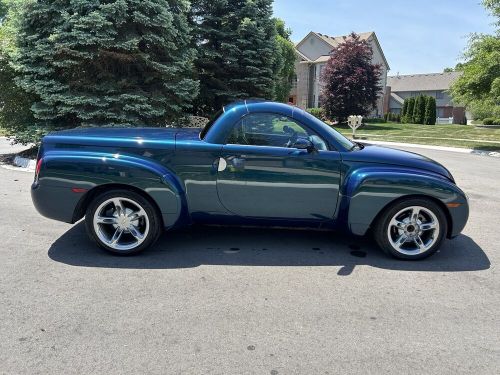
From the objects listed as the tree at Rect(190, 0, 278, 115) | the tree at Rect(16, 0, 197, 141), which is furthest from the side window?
the tree at Rect(190, 0, 278, 115)

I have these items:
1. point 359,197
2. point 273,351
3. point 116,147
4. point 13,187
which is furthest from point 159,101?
point 273,351

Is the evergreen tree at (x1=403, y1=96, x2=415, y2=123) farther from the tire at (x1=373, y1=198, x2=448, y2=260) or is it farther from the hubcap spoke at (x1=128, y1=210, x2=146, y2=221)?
the hubcap spoke at (x1=128, y1=210, x2=146, y2=221)

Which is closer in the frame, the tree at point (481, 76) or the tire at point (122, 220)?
the tire at point (122, 220)

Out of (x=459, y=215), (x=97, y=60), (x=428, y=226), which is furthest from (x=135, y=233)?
(x=97, y=60)

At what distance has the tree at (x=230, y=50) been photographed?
1317cm

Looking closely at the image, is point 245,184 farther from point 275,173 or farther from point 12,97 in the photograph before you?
point 12,97

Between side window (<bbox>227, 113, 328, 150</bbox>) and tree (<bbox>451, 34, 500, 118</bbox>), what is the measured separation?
43.4 feet

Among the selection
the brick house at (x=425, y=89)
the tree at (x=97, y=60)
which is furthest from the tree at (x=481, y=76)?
the brick house at (x=425, y=89)

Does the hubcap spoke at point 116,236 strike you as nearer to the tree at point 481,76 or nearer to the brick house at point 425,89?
the tree at point 481,76

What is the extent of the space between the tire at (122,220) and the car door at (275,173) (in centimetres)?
78

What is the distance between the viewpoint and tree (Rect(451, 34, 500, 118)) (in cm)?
1480

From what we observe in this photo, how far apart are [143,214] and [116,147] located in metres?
0.74

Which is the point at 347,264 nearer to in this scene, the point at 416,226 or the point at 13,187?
the point at 416,226

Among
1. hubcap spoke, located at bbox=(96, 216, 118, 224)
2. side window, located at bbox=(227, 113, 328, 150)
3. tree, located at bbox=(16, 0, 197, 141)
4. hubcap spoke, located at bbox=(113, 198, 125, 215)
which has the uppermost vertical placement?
tree, located at bbox=(16, 0, 197, 141)
